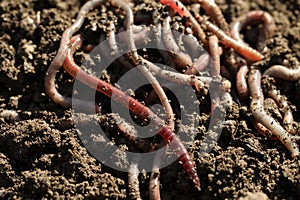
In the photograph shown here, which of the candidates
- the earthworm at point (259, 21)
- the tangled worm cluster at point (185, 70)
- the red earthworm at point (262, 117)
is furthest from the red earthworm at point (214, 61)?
the earthworm at point (259, 21)

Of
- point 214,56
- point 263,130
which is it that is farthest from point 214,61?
point 263,130

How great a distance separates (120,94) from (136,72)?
1.60 feet

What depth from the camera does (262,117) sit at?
6582 mm

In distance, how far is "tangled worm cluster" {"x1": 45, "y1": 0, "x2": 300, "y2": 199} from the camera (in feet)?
20.9

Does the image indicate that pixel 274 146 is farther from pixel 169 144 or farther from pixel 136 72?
pixel 136 72

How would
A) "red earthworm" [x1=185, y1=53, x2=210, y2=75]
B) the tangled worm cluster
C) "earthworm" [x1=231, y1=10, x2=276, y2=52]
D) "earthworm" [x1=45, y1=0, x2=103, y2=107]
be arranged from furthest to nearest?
"earthworm" [x1=231, y1=10, x2=276, y2=52], "red earthworm" [x1=185, y1=53, x2=210, y2=75], "earthworm" [x1=45, y1=0, x2=103, y2=107], the tangled worm cluster

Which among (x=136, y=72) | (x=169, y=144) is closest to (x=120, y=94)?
(x=136, y=72)

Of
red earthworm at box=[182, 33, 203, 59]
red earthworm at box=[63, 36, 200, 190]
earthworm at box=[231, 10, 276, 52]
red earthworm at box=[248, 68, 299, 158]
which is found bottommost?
red earthworm at box=[63, 36, 200, 190]

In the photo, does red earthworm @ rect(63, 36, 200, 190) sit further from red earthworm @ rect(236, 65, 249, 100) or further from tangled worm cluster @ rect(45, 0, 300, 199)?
red earthworm @ rect(236, 65, 249, 100)

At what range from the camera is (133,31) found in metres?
7.09

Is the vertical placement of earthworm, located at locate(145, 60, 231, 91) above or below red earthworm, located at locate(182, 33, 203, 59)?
below

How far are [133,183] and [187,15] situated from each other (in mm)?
2691

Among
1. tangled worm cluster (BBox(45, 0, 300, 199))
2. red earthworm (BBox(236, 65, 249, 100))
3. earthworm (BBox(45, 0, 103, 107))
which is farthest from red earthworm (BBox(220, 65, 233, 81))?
earthworm (BBox(45, 0, 103, 107))

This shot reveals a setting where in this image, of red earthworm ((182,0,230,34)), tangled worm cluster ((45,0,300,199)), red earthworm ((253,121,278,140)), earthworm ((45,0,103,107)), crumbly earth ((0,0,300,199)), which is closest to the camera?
crumbly earth ((0,0,300,199))
